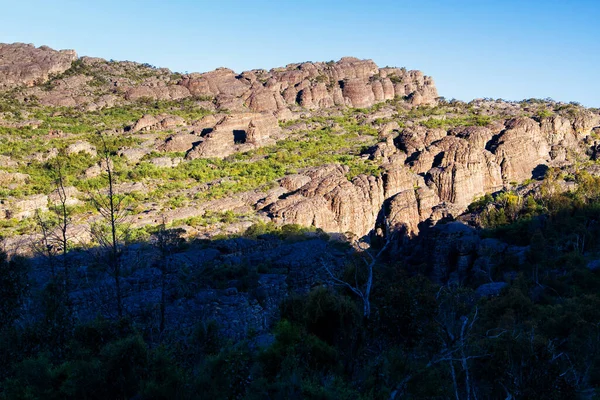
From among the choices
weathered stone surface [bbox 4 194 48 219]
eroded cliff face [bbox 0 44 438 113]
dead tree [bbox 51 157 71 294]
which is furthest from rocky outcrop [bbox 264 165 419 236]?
eroded cliff face [bbox 0 44 438 113]

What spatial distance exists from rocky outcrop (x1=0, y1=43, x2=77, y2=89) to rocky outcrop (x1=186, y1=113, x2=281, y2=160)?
32.6 metres

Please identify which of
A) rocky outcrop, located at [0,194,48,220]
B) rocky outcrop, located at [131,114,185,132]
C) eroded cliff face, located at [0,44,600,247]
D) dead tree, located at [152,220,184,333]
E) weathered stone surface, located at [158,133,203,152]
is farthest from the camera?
rocky outcrop, located at [131,114,185,132]

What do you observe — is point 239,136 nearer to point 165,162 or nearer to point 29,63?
point 165,162

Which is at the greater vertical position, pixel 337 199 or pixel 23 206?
pixel 23 206

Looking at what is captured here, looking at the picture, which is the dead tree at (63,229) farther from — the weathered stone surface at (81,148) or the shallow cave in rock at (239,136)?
the shallow cave in rock at (239,136)

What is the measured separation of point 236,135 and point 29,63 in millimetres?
39675

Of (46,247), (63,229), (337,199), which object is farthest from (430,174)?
(63,229)

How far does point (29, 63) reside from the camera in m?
72.2

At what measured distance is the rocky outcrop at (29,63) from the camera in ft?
226

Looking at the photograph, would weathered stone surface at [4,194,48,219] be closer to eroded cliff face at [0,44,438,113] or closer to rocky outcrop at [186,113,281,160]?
rocky outcrop at [186,113,281,160]

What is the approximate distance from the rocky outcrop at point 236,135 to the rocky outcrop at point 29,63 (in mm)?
32556

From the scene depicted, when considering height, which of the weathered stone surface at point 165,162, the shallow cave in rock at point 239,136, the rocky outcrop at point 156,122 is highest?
the rocky outcrop at point 156,122

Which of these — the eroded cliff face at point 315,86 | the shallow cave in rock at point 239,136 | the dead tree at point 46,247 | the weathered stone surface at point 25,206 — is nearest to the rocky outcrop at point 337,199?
the shallow cave in rock at point 239,136

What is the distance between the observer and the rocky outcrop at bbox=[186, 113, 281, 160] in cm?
5347
